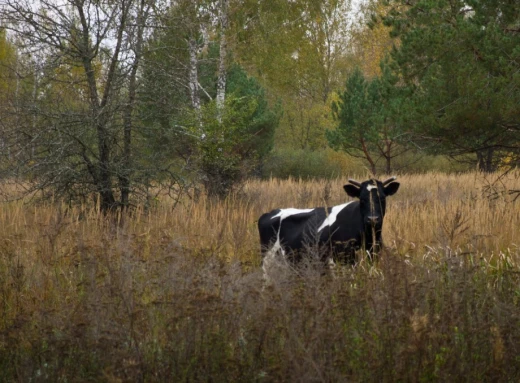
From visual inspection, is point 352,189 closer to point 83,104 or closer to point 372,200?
point 372,200

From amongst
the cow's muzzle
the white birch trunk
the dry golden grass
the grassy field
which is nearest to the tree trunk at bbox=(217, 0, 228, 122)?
the white birch trunk

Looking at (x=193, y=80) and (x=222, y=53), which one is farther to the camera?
(x=222, y=53)

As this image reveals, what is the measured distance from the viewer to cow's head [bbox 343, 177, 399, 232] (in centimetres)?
593

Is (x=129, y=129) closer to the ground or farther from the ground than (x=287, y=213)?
farther from the ground

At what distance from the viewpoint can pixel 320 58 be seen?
38094 millimetres

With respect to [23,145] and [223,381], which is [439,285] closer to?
[223,381]

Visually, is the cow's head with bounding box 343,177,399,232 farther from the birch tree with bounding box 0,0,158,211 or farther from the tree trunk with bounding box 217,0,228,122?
the tree trunk with bounding box 217,0,228,122

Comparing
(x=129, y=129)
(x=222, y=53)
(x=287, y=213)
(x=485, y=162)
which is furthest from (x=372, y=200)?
(x=485, y=162)

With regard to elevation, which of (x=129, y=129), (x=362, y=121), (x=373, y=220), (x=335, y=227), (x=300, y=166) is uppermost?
(x=362, y=121)

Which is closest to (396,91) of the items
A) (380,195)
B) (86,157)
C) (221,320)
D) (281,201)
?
(281,201)

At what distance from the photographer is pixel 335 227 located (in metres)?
6.25

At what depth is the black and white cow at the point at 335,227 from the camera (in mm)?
6031

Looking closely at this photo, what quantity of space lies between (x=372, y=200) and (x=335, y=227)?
0.44 m

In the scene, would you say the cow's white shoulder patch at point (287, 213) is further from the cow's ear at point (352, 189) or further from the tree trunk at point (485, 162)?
the tree trunk at point (485, 162)
